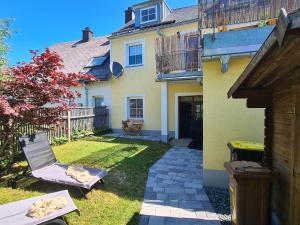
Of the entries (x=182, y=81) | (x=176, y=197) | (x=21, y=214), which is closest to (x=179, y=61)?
(x=182, y=81)

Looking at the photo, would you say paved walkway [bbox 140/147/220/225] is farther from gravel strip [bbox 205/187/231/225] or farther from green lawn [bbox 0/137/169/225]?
green lawn [bbox 0/137/169/225]

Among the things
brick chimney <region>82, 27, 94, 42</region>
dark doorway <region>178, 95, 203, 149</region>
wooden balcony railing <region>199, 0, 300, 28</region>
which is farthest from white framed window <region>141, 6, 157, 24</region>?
wooden balcony railing <region>199, 0, 300, 28</region>

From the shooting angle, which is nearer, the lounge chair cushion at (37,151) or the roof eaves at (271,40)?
the roof eaves at (271,40)

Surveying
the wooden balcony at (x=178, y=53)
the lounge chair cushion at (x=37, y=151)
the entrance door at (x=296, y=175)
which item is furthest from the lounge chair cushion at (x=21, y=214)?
the wooden balcony at (x=178, y=53)

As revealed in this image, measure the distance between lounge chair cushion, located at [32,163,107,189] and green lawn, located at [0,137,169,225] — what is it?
1.01ft

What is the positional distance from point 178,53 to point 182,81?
2848 mm

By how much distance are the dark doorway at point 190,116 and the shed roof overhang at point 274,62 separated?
23.3 ft

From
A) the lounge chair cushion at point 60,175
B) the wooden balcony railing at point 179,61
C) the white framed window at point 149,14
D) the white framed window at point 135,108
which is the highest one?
the white framed window at point 149,14

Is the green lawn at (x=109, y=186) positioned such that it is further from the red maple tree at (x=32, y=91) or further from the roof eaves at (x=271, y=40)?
the roof eaves at (x=271, y=40)

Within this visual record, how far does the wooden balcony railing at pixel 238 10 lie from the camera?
4.55 metres

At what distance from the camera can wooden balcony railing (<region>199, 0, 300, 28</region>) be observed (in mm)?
4555

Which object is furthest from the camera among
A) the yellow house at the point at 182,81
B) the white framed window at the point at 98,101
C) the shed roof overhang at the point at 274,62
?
the white framed window at the point at 98,101

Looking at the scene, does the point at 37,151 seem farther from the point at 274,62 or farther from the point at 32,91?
the point at 274,62

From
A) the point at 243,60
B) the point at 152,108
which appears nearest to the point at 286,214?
the point at 243,60
